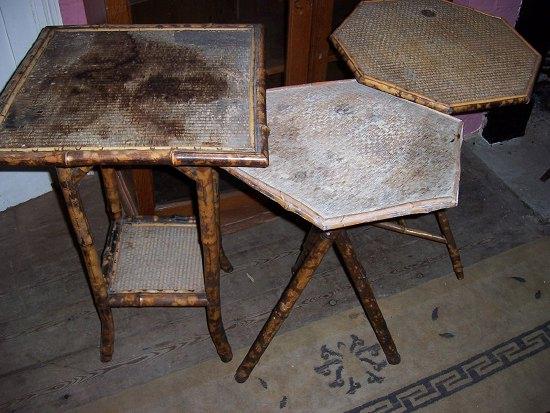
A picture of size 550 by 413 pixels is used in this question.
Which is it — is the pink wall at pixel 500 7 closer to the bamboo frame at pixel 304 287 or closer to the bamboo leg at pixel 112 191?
the bamboo frame at pixel 304 287

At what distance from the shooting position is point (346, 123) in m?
1.58

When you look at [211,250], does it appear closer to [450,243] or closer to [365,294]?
[365,294]

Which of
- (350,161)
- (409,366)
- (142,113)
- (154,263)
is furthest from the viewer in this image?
(409,366)

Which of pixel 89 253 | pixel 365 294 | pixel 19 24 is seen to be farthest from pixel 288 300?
pixel 19 24

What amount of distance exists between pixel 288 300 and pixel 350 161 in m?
0.56

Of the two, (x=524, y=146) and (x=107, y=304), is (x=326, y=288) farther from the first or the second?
(x=524, y=146)

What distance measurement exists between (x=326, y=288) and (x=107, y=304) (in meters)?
1.01

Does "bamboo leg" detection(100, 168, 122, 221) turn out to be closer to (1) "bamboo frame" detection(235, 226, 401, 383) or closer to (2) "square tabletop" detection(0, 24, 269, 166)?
(2) "square tabletop" detection(0, 24, 269, 166)

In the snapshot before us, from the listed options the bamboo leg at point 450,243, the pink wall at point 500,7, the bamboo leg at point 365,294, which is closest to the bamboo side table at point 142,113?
the bamboo leg at point 365,294

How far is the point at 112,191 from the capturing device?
205 centimetres

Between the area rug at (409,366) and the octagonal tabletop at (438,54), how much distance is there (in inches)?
42.9

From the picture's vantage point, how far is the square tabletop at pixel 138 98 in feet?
4.07

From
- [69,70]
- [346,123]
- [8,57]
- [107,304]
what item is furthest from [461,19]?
[8,57]

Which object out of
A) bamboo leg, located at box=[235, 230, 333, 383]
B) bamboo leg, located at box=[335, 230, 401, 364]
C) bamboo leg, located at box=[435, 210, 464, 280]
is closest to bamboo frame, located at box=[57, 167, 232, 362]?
bamboo leg, located at box=[235, 230, 333, 383]
